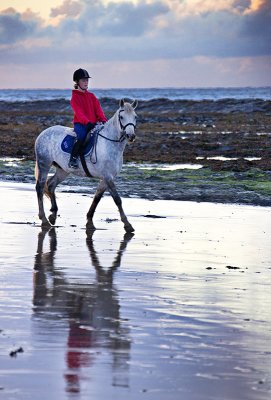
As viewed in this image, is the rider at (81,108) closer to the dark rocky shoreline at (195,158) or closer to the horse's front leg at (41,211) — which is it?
the horse's front leg at (41,211)

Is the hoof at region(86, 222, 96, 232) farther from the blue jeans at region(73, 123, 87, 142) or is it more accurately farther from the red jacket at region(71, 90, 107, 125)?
the red jacket at region(71, 90, 107, 125)

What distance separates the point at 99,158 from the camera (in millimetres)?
15672

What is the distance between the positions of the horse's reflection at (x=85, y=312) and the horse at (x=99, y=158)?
3.27 meters

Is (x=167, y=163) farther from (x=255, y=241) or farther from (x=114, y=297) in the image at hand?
(x=114, y=297)

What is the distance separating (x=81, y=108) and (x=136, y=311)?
745 cm

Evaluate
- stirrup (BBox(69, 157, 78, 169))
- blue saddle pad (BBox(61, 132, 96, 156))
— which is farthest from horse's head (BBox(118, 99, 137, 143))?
stirrup (BBox(69, 157, 78, 169))

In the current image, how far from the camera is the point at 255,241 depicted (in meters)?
13.8

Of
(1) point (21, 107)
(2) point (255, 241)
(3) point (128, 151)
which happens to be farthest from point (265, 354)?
(1) point (21, 107)

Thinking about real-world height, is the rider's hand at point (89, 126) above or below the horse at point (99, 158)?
above

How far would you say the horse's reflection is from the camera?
22.1 ft

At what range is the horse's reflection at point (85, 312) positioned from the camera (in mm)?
6750

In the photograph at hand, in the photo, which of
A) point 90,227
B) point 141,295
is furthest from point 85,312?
point 90,227

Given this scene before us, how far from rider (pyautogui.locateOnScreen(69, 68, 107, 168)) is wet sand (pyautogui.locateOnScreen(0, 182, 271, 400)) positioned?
4.39 feet

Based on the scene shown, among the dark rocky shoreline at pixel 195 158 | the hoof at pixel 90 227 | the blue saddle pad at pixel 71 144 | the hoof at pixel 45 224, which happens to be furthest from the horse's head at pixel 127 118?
the dark rocky shoreline at pixel 195 158
